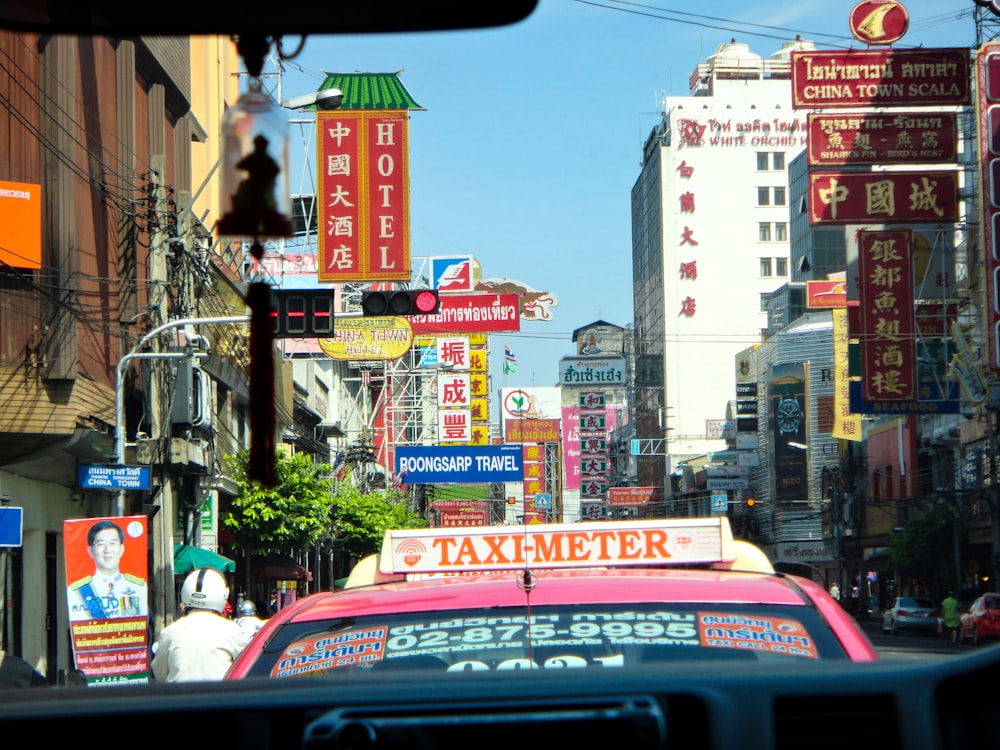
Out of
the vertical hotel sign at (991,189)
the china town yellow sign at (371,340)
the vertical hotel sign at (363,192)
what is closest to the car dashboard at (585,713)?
the vertical hotel sign at (363,192)

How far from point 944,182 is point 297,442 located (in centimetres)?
2518

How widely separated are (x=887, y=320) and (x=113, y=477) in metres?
24.3

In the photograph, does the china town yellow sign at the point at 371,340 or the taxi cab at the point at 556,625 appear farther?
the china town yellow sign at the point at 371,340

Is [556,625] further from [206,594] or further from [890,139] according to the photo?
[890,139]

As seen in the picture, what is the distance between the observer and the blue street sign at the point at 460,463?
3919 centimetres

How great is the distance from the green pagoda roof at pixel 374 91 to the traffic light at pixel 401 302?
1756 cm

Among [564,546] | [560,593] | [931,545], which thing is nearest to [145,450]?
[564,546]

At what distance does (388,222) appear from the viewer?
29797 millimetres

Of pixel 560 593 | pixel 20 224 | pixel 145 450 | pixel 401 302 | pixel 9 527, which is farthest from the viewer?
pixel 145 450

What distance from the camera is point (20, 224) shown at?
70.3ft

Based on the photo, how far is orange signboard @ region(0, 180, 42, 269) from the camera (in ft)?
69.5

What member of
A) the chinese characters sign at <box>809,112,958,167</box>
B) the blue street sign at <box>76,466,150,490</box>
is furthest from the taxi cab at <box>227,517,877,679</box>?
the chinese characters sign at <box>809,112,958,167</box>

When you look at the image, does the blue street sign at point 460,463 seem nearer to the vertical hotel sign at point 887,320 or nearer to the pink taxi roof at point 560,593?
the vertical hotel sign at point 887,320

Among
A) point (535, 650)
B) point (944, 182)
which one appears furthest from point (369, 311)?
point (944, 182)
